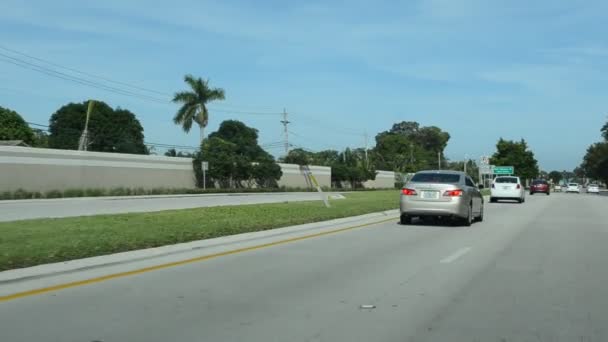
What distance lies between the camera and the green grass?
10.6 metres

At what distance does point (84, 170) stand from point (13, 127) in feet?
115

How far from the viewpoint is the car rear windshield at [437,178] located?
746 inches

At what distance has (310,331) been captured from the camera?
6.26 m

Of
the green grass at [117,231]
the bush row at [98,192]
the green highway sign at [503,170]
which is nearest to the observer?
the green grass at [117,231]

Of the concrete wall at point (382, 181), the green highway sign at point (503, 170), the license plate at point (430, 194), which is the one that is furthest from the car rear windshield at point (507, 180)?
the green highway sign at point (503, 170)

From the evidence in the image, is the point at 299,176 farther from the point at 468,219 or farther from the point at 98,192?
the point at 468,219

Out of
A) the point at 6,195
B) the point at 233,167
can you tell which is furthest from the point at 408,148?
the point at 6,195

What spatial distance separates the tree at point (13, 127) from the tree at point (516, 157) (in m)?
78.5

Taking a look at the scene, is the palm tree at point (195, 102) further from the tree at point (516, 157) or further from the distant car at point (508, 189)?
the tree at point (516, 157)

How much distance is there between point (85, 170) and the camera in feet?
147

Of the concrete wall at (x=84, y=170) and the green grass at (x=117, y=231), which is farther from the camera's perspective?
the concrete wall at (x=84, y=170)

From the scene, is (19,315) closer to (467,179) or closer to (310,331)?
(310,331)

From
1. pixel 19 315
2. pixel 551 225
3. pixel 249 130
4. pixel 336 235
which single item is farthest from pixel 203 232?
pixel 249 130

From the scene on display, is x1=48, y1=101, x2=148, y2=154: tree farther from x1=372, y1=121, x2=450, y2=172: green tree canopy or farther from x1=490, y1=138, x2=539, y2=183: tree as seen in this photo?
x1=490, y1=138, x2=539, y2=183: tree
